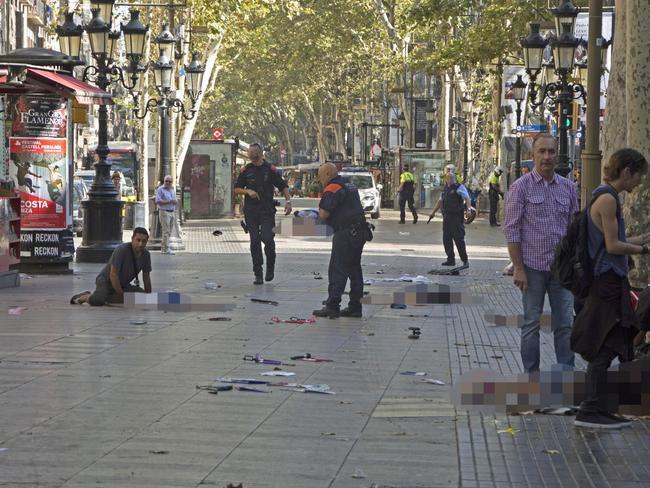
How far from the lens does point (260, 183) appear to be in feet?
61.7

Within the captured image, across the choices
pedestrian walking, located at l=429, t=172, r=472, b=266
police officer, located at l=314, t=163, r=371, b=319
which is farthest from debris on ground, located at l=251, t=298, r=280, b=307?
pedestrian walking, located at l=429, t=172, r=472, b=266

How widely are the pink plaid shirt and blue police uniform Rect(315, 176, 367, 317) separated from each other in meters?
5.60

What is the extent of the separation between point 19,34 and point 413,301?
62.8 meters

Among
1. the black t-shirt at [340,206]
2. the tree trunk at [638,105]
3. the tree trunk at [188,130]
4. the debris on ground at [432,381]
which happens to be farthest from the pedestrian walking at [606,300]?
the tree trunk at [188,130]

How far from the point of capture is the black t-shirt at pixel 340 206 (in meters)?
15.2

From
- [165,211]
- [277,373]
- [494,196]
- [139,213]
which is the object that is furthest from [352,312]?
[494,196]

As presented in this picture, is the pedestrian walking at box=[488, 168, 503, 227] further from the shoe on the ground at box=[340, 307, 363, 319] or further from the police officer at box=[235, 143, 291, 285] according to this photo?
the shoe on the ground at box=[340, 307, 363, 319]

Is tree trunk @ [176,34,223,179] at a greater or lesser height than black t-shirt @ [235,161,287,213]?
greater

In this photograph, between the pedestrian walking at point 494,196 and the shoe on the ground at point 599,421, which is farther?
the pedestrian walking at point 494,196

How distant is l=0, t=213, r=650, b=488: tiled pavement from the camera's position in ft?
22.4

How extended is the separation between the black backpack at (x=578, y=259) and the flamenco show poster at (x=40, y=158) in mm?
12975

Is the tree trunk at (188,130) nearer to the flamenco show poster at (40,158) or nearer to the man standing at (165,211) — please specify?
the man standing at (165,211)

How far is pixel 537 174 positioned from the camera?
9.52 meters

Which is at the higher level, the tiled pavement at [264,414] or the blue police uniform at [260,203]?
the blue police uniform at [260,203]
